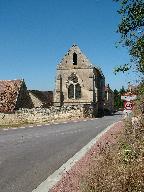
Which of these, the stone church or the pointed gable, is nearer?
the stone church

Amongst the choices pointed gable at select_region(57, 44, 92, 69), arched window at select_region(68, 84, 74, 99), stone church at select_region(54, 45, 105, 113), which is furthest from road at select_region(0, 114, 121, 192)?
pointed gable at select_region(57, 44, 92, 69)

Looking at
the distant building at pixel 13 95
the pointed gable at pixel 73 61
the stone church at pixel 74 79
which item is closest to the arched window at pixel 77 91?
the stone church at pixel 74 79

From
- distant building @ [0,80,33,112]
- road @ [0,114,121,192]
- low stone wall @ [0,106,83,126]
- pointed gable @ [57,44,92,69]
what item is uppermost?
pointed gable @ [57,44,92,69]

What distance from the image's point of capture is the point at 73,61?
199 feet

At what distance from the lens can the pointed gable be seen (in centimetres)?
6034

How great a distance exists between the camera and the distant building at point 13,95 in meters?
52.1

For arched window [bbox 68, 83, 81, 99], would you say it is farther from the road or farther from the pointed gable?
the road

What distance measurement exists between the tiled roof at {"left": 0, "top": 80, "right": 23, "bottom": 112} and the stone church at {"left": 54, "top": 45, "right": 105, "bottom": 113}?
757 centimetres

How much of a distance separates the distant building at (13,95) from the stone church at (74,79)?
5.46 meters

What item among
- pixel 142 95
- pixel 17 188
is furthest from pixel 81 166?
pixel 142 95

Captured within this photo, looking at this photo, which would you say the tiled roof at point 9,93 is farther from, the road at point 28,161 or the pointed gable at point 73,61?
the road at point 28,161

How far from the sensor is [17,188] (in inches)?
362

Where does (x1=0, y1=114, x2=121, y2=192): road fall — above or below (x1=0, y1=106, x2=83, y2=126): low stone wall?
below

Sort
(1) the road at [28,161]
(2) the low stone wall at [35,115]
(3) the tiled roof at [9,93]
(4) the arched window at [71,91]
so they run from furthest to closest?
(4) the arched window at [71,91] → (3) the tiled roof at [9,93] → (2) the low stone wall at [35,115] → (1) the road at [28,161]
